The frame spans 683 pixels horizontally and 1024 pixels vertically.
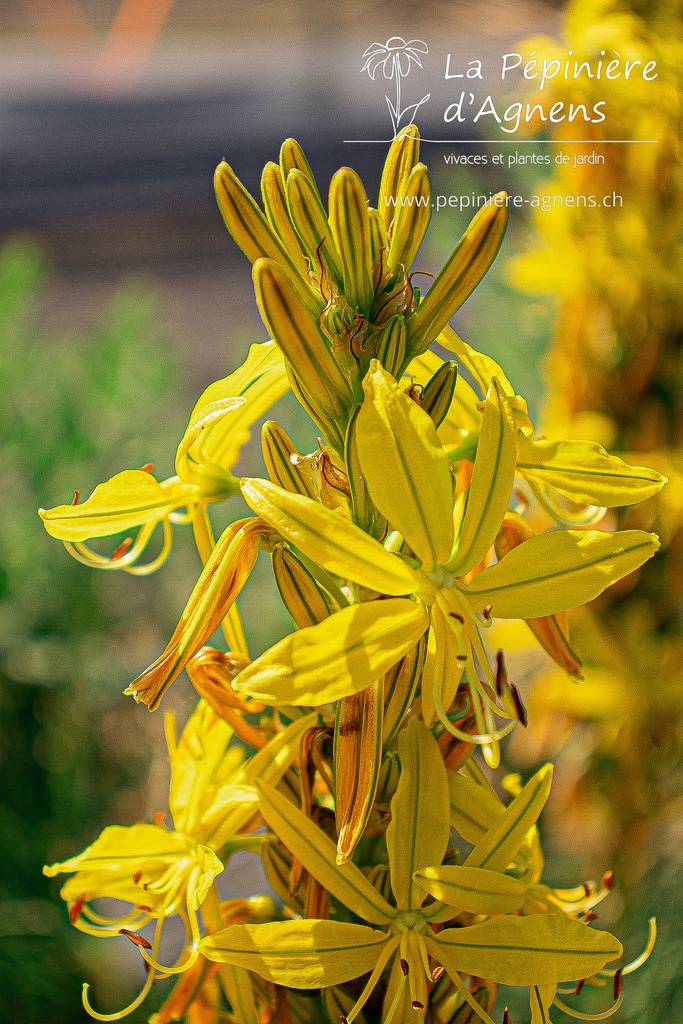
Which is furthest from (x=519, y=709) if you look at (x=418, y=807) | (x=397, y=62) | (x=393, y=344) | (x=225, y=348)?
(x=225, y=348)

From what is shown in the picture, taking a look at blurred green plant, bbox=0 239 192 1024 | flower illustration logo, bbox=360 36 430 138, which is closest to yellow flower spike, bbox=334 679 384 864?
flower illustration logo, bbox=360 36 430 138

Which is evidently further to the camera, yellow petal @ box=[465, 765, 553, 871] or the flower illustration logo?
the flower illustration logo

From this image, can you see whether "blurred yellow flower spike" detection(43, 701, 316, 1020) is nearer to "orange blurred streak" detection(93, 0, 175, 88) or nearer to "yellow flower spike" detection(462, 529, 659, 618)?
"yellow flower spike" detection(462, 529, 659, 618)

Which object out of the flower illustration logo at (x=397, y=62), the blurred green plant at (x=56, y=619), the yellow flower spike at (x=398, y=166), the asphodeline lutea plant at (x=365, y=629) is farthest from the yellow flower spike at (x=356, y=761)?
the blurred green plant at (x=56, y=619)

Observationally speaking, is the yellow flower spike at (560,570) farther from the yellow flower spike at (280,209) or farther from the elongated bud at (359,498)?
the yellow flower spike at (280,209)

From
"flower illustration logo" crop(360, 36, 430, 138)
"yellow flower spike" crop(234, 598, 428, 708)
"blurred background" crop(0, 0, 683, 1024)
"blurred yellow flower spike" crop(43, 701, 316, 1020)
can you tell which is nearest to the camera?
"yellow flower spike" crop(234, 598, 428, 708)

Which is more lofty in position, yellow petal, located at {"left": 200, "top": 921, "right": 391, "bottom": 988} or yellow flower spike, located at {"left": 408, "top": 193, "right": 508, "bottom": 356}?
yellow flower spike, located at {"left": 408, "top": 193, "right": 508, "bottom": 356}

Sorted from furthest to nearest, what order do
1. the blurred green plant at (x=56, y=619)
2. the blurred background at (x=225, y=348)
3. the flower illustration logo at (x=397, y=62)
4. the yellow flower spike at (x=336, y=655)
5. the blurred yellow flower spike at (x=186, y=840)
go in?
the blurred green plant at (x=56, y=619)
the blurred background at (x=225, y=348)
the flower illustration logo at (x=397, y=62)
the blurred yellow flower spike at (x=186, y=840)
the yellow flower spike at (x=336, y=655)
